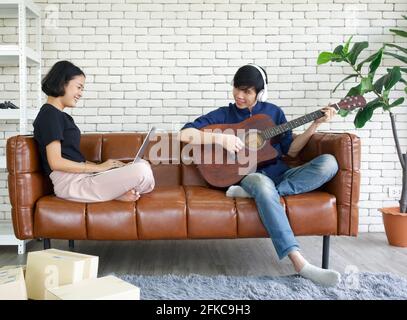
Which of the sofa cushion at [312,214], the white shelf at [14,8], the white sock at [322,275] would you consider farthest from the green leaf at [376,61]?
the white shelf at [14,8]

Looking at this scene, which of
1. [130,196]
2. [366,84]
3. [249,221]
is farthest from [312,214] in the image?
[366,84]

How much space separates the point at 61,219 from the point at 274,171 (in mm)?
1257

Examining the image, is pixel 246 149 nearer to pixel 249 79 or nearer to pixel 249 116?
pixel 249 116

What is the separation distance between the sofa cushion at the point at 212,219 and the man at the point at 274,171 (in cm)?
12

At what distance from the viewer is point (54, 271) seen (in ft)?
5.26

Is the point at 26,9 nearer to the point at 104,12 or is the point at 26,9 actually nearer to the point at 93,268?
the point at 104,12

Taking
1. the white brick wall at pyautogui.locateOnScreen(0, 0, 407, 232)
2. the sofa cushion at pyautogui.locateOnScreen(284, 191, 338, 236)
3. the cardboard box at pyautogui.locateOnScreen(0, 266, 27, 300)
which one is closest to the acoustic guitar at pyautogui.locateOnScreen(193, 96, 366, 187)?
the sofa cushion at pyautogui.locateOnScreen(284, 191, 338, 236)

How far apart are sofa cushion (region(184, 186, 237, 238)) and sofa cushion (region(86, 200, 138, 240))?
1.03 feet

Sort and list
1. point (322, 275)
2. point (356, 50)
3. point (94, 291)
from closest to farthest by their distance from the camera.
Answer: point (94, 291) → point (322, 275) → point (356, 50)

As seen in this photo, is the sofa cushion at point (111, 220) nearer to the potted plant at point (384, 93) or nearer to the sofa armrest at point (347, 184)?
the sofa armrest at point (347, 184)

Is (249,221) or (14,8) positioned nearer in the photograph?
(249,221)

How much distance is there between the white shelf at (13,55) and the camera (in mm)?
2861

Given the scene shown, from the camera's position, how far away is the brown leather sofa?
231 centimetres
